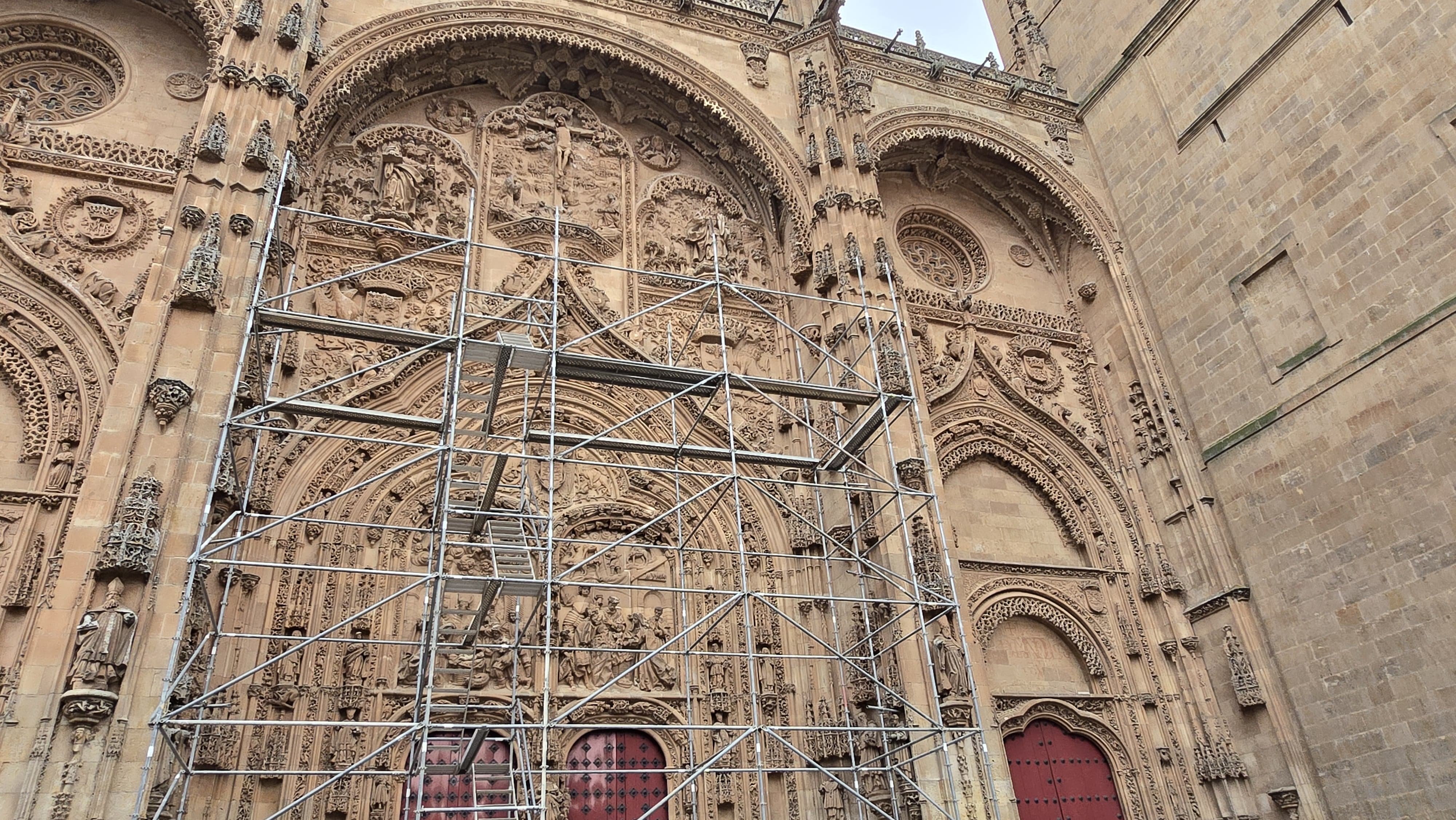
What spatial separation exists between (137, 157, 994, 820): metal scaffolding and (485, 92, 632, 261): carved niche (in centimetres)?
32

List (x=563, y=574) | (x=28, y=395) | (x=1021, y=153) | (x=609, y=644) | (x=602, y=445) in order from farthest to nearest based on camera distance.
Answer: (x=1021, y=153)
(x=609, y=644)
(x=602, y=445)
(x=28, y=395)
(x=563, y=574)

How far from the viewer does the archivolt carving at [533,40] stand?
1241 cm

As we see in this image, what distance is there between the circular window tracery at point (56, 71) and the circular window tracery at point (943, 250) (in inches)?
458

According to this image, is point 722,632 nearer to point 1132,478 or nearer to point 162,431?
point 162,431

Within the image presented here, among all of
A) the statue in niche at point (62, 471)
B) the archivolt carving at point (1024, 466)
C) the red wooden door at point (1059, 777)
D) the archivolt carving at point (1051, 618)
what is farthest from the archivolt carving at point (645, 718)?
the archivolt carving at point (1024, 466)

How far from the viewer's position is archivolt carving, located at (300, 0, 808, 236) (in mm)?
12414

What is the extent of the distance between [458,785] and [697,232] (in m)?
8.34

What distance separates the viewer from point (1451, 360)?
11.2 metres

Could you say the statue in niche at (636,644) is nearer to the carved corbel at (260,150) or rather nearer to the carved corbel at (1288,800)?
the carved corbel at (260,150)

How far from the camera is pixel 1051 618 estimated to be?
13453 millimetres

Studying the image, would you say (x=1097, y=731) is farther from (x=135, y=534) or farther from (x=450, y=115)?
(x=450, y=115)

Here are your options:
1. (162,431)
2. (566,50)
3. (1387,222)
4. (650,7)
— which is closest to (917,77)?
(650,7)

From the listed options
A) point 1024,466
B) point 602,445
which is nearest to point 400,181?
point 602,445

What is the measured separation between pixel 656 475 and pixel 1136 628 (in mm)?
7393
